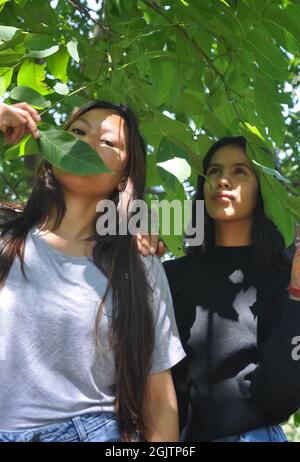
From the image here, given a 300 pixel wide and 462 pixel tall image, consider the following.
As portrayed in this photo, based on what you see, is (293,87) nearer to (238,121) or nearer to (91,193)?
(238,121)

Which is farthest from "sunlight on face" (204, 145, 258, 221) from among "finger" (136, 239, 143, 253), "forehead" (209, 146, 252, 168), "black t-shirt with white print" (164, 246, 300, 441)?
"finger" (136, 239, 143, 253)

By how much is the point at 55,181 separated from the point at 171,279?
516 millimetres

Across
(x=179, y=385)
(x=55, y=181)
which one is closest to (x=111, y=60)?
(x=55, y=181)

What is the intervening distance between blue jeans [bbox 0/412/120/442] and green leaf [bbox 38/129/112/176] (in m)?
0.62

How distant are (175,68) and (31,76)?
1.64ft

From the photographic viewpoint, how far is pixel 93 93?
2785 mm

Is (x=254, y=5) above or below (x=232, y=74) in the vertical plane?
above

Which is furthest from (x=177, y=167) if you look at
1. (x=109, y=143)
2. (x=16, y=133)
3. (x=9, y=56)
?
(x=9, y=56)

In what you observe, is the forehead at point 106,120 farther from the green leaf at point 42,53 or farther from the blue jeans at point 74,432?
the blue jeans at point 74,432

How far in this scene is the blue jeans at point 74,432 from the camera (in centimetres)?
190

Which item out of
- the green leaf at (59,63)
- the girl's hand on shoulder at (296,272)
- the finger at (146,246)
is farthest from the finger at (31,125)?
the girl's hand on shoulder at (296,272)

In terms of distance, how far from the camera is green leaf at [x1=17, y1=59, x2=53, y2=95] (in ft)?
8.76

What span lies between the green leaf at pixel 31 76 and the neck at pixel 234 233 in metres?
0.77

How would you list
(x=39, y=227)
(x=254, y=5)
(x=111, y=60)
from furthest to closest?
(x=111, y=60) → (x=254, y=5) → (x=39, y=227)
